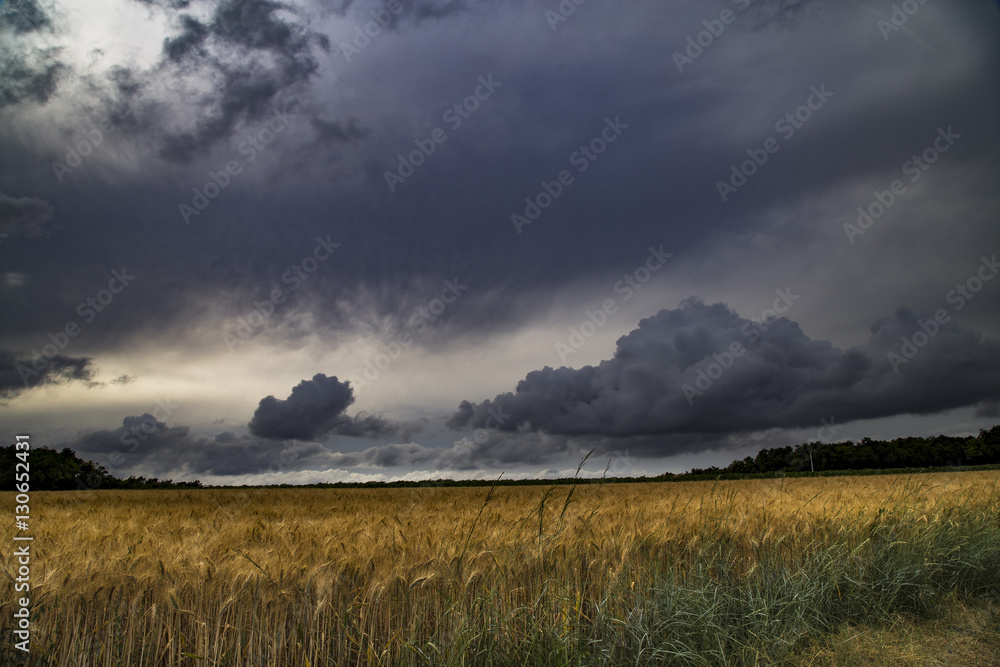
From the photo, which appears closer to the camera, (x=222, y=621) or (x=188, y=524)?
(x=222, y=621)

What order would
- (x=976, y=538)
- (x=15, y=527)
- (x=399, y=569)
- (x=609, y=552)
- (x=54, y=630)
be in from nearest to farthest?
(x=54, y=630) → (x=399, y=569) → (x=609, y=552) → (x=15, y=527) → (x=976, y=538)

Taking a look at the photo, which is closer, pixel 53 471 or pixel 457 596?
pixel 457 596

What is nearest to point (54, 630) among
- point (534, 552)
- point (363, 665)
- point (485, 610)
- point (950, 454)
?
point (363, 665)

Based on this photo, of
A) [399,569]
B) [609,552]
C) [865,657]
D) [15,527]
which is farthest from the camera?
[15,527]

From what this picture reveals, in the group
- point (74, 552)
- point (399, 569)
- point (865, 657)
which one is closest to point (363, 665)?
point (399, 569)

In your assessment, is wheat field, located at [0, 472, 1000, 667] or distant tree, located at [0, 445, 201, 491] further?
distant tree, located at [0, 445, 201, 491]

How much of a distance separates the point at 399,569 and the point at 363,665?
68cm

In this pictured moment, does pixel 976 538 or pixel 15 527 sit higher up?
pixel 15 527

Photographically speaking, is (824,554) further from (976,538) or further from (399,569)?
(399,569)

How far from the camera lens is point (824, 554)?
566 cm

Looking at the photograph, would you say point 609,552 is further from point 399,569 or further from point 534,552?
point 399,569

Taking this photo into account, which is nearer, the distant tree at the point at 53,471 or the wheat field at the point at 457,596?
the wheat field at the point at 457,596

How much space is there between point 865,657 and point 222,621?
198 inches

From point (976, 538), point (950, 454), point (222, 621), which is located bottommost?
point (950, 454)
